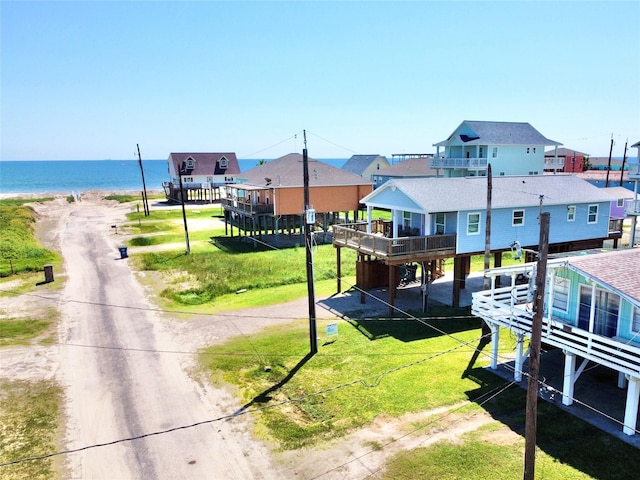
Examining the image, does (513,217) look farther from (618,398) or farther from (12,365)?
(12,365)

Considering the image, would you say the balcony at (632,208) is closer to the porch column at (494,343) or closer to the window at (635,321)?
the porch column at (494,343)

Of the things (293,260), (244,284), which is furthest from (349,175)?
(244,284)

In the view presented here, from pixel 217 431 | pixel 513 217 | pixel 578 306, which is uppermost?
pixel 513 217

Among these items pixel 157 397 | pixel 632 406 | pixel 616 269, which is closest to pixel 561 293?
pixel 616 269

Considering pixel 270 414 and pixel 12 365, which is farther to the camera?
pixel 12 365

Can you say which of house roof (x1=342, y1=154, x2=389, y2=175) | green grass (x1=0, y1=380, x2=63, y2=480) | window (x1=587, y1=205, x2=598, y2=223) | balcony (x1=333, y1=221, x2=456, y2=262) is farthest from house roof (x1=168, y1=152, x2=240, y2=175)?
green grass (x1=0, y1=380, x2=63, y2=480)

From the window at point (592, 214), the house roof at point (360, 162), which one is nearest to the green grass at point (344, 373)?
the window at point (592, 214)

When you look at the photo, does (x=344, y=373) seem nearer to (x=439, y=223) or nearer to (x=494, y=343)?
(x=494, y=343)
